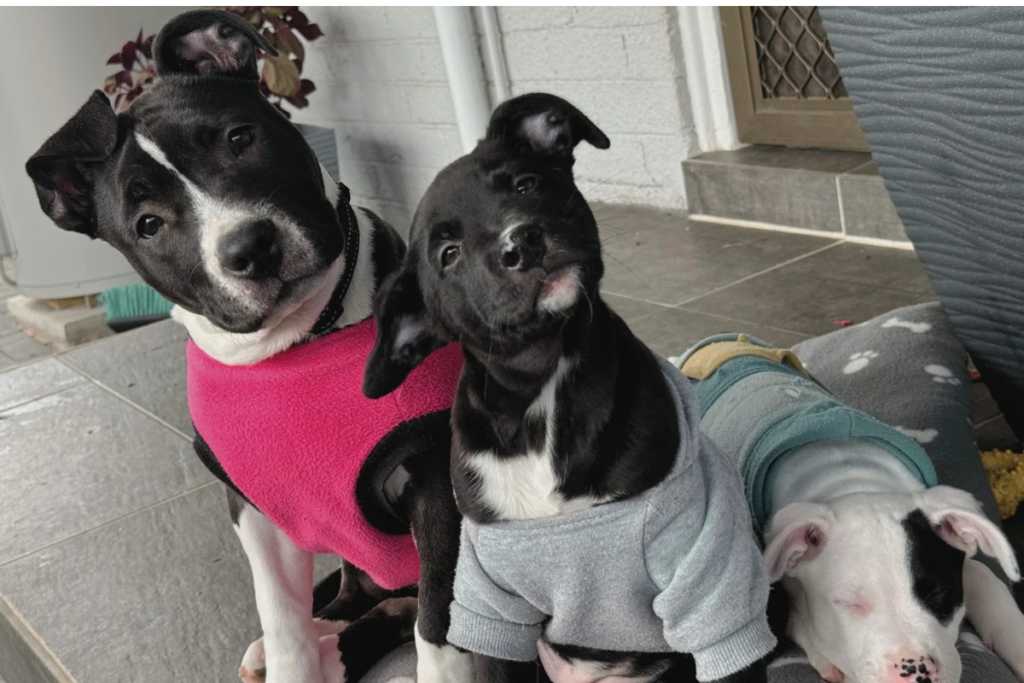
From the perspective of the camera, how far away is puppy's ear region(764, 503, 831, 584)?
188 cm

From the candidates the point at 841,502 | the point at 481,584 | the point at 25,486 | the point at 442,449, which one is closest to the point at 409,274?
the point at 442,449

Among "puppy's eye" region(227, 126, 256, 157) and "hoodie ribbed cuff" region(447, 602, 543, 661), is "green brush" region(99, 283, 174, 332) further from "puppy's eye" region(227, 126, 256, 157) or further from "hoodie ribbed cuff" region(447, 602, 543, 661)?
"hoodie ribbed cuff" region(447, 602, 543, 661)

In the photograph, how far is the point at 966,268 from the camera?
98.3 inches

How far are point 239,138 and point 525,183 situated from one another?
54 centimetres

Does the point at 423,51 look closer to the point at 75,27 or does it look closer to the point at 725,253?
the point at 75,27

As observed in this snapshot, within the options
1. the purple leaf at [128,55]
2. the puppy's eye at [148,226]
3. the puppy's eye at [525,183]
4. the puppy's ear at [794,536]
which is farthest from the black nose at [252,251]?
the purple leaf at [128,55]

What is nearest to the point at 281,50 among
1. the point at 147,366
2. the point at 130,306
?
the point at 130,306

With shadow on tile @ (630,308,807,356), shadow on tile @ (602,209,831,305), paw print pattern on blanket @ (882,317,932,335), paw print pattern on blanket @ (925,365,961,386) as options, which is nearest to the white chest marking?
paw print pattern on blanket @ (925,365,961,386)

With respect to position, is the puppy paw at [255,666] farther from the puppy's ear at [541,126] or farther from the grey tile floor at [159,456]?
the puppy's ear at [541,126]

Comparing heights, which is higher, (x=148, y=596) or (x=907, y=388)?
(x=907, y=388)

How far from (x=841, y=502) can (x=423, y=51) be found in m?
4.38

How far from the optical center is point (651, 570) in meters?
1.71

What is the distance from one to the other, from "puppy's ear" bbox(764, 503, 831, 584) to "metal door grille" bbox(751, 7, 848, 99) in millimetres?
2514

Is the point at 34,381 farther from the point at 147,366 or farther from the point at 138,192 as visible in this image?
the point at 138,192
